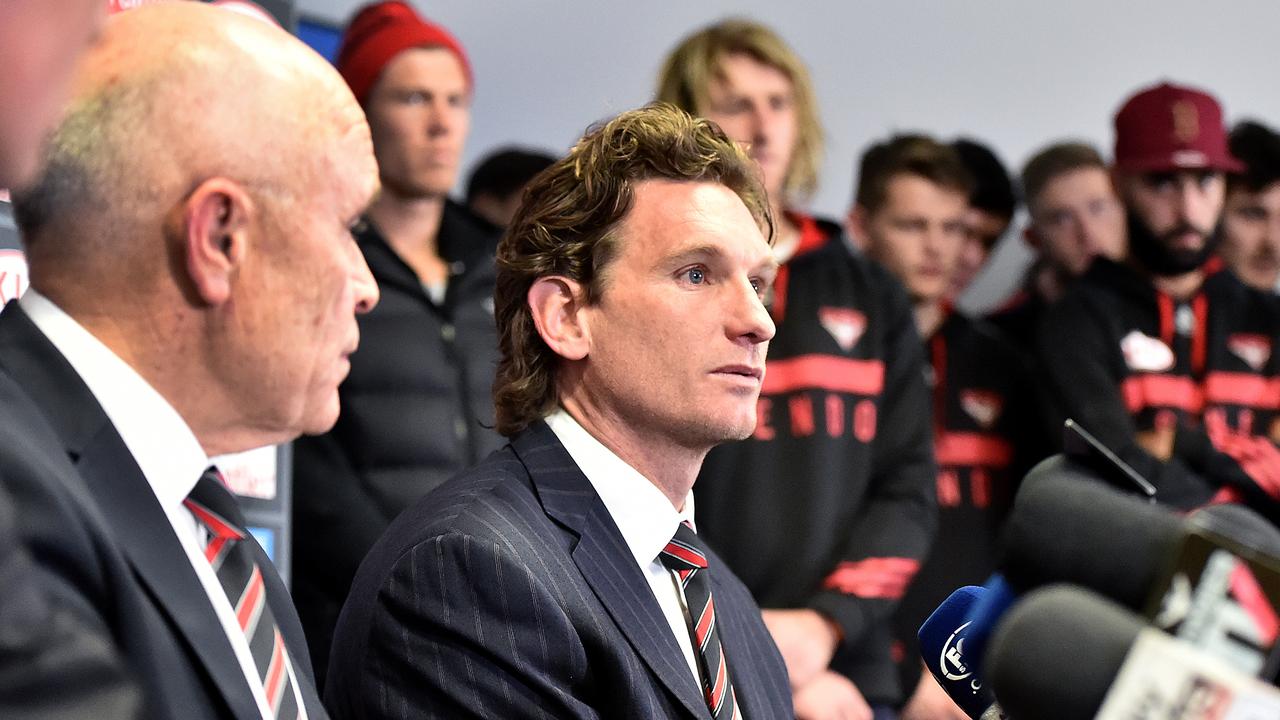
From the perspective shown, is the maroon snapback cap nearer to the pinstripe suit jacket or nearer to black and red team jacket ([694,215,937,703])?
black and red team jacket ([694,215,937,703])

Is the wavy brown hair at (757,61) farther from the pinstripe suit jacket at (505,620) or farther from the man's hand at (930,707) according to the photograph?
the pinstripe suit jacket at (505,620)

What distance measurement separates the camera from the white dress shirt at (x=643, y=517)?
1979 mm

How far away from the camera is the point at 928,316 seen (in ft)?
12.6

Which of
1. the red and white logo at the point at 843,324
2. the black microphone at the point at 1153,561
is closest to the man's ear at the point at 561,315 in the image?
the red and white logo at the point at 843,324

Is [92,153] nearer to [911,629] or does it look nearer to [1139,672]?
[1139,672]

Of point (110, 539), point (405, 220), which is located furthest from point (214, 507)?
point (405, 220)

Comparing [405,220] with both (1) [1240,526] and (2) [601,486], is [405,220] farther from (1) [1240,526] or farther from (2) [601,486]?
(1) [1240,526]

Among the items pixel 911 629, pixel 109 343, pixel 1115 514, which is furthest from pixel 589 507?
pixel 911 629

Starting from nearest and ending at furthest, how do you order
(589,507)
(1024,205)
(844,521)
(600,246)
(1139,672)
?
(1139,672) < (589,507) < (600,246) < (844,521) < (1024,205)

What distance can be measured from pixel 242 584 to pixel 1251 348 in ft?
10.1

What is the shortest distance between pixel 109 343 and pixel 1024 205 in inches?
140

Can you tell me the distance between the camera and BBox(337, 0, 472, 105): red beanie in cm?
320

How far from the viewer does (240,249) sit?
130cm

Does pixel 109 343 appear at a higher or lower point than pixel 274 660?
higher
